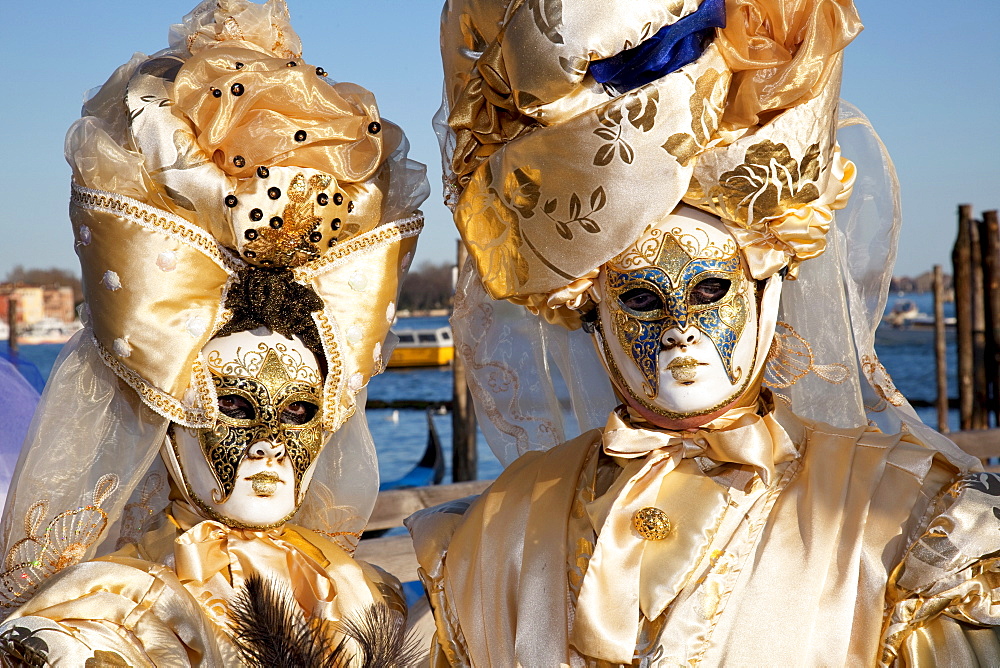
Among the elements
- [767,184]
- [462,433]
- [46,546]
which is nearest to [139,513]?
[46,546]

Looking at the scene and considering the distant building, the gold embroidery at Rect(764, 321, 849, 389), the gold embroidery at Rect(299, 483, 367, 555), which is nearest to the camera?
the gold embroidery at Rect(764, 321, 849, 389)

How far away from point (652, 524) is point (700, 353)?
339 mm

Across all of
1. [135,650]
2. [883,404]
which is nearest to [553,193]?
[883,404]

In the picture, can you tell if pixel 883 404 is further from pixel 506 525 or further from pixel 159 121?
pixel 159 121

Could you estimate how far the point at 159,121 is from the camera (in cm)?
230

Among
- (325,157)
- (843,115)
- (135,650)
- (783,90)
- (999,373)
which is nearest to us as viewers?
(783,90)

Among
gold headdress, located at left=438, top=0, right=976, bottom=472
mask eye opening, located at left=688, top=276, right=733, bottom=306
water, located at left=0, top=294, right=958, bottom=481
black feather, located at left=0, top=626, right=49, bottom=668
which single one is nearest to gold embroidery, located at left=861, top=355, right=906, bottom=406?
gold headdress, located at left=438, top=0, right=976, bottom=472

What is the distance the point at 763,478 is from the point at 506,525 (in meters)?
0.54

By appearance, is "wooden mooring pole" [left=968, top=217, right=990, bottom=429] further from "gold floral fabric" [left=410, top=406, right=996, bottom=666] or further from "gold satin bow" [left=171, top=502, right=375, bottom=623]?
"gold satin bow" [left=171, top=502, right=375, bottom=623]

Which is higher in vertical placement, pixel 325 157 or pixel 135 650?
pixel 325 157

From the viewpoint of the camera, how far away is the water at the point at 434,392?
17.7 m

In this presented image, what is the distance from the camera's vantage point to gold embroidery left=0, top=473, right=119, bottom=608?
87.6 inches

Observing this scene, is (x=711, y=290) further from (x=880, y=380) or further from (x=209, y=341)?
(x=209, y=341)

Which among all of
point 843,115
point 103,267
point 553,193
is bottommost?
point 103,267
